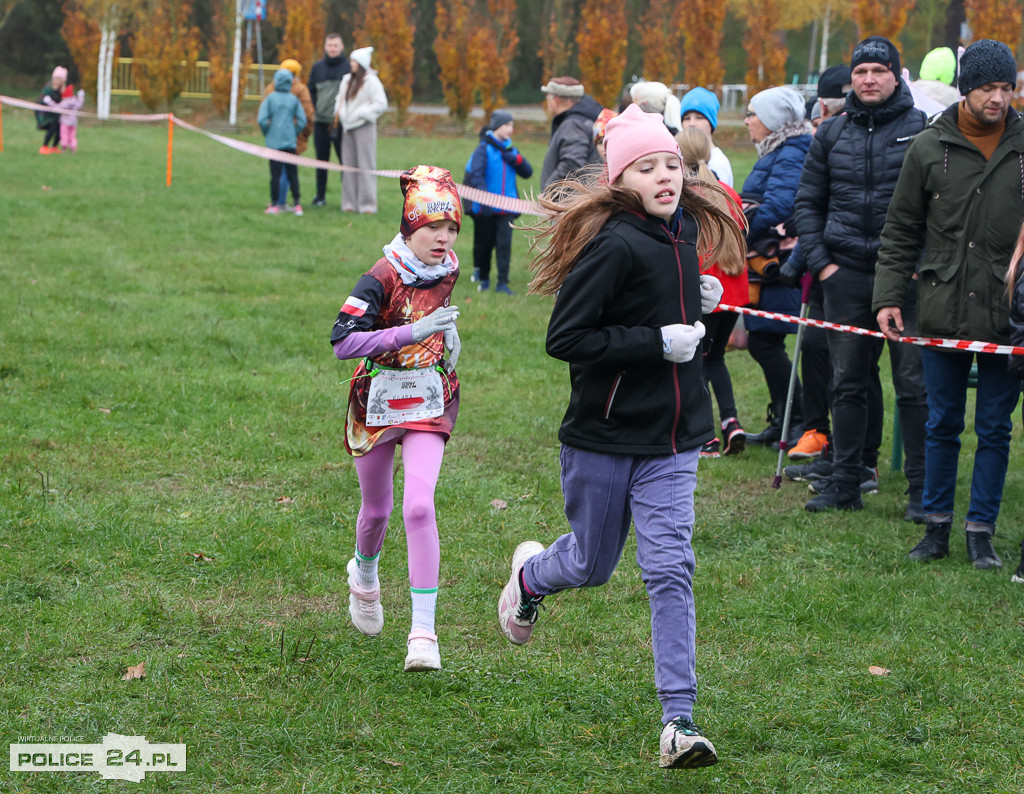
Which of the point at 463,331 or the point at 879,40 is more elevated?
the point at 879,40

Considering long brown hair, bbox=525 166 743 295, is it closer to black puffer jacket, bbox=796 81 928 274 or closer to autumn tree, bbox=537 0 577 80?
black puffer jacket, bbox=796 81 928 274

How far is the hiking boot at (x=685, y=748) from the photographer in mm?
3609

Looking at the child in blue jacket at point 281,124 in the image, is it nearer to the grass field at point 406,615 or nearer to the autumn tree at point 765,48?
the grass field at point 406,615

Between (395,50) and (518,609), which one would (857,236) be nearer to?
(518,609)

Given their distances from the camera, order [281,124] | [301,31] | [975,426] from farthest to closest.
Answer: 1. [301,31]
2. [281,124]
3. [975,426]

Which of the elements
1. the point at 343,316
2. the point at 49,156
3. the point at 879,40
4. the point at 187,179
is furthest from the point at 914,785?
the point at 49,156

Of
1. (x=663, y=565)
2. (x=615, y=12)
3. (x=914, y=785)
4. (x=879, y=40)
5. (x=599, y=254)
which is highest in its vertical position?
(x=615, y=12)

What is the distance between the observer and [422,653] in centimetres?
452

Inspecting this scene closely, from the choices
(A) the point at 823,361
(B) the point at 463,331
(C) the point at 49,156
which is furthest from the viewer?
(C) the point at 49,156

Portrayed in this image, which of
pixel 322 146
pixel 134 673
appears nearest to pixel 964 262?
pixel 134 673

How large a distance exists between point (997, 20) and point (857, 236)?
29713mm

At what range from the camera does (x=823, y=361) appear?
8039mm

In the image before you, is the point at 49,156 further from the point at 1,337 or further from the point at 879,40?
the point at 879,40

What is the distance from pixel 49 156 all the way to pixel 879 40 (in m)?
20.3
